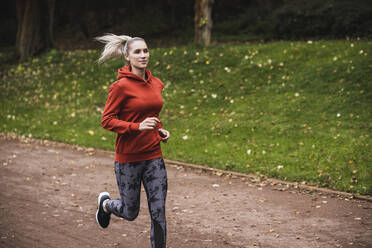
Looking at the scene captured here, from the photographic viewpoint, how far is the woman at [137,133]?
160 inches

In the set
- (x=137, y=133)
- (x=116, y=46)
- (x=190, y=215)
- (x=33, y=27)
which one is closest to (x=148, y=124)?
(x=137, y=133)

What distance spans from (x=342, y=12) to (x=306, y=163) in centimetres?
971

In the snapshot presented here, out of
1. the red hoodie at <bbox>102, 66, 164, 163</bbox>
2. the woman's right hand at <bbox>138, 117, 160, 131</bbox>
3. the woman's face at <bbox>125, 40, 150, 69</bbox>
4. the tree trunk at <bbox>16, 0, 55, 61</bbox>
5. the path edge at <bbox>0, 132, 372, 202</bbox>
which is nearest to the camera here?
the woman's right hand at <bbox>138, 117, 160, 131</bbox>

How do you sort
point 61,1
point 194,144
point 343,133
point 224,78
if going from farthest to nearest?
1. point 61,1
2. point 224,78
3. point 194,144
4. point 343,133

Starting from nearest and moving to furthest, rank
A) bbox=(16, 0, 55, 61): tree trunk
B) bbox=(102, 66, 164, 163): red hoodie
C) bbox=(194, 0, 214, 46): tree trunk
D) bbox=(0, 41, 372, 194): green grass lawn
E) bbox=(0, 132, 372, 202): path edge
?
bbox=(102, 66, 164, 163): red hoodie
bbox=(0, 132, 372, 202): path edge
bbox=(0, 41, 372, 194): green grass lawn
bbox=(194, 0, 214, 46): tree trunk
bbox=(16, 0, 55, 61): tree trunk

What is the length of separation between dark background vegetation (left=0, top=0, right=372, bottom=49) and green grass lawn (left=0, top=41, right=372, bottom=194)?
251 cm

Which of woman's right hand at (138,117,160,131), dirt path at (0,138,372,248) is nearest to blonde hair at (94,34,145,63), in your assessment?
woman's right hand at (138,117,160,131)

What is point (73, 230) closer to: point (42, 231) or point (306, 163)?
point (42, 231)

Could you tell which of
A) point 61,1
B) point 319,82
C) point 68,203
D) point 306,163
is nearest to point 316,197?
point 306,163

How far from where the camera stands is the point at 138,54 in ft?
13.7

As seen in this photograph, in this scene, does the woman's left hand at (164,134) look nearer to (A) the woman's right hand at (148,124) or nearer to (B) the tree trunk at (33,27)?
(A) the woman's right hand at (148,124)

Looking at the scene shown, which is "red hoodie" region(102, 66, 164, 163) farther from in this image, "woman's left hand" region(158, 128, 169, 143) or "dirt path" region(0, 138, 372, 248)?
"dirt path" region(0, 138, 372, 248)

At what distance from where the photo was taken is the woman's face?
416cm

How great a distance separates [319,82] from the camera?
11.8 meters
